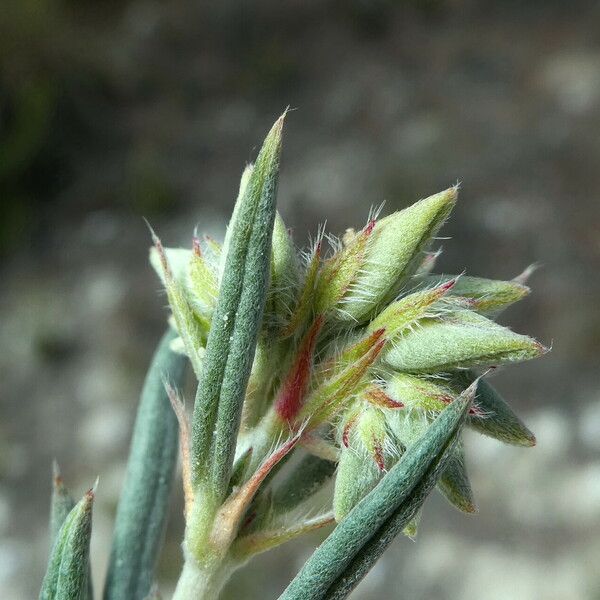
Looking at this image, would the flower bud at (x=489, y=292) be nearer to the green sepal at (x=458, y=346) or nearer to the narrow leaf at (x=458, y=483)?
the green sepal at (x=458, y=346)

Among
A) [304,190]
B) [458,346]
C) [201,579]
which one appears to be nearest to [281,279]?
[458,346]

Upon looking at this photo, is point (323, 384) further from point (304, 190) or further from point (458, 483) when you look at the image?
point (304, 190)

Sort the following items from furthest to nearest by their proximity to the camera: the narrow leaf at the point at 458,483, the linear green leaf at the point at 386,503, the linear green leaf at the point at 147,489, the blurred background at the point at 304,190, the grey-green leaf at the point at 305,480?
the blurred background at the point at 304,190, the linear green leaf at the point at 147,489, the grey-green leaf at the point at 305,480, the narrow leaf at the point at 458,483, the linear green leaf at the point at 386,503

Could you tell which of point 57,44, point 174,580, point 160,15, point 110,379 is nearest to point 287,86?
point 160,15

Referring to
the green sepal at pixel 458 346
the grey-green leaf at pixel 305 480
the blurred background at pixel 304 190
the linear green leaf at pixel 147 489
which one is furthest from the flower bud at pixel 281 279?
the blurred background at pixel 304 190

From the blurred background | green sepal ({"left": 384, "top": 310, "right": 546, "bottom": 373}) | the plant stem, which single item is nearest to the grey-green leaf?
the plant stem

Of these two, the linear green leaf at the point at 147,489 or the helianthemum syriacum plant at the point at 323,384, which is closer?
the helianthemum syriacum plant at the point at 323,384

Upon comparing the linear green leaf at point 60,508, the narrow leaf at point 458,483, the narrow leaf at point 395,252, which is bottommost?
the narrow leaf at point 458,483

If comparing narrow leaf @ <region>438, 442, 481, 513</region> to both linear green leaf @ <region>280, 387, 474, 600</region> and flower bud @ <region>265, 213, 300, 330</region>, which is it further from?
flower bud @ <region>265, 213, 300, 330</region>
